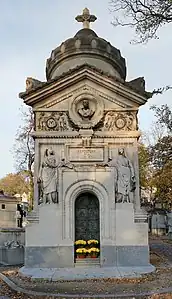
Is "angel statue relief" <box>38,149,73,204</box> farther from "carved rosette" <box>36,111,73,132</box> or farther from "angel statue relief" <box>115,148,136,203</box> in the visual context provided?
"angel statue relief" <box>115,148,136,203</box>

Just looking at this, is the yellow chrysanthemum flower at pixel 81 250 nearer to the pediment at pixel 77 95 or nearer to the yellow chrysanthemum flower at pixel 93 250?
the yellow chrysanthemum flower at pixel 93 250

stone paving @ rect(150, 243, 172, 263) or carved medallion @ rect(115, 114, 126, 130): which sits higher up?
carved medallion @ rect(115, 114, 126, 130)

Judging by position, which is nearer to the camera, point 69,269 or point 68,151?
point 69,269

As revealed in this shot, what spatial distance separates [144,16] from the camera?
31.7 ft

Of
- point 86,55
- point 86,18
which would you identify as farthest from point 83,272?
point 86,18

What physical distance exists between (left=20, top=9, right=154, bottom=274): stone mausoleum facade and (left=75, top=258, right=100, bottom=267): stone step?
0.29 feet

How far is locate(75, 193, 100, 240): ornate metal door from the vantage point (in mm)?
13812

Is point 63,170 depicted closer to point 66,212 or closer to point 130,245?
point 66,212

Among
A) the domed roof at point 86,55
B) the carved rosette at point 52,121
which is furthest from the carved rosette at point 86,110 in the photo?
the domed roof at point 86,55

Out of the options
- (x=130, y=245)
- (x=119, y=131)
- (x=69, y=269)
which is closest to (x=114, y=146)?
(x=119, y=131)

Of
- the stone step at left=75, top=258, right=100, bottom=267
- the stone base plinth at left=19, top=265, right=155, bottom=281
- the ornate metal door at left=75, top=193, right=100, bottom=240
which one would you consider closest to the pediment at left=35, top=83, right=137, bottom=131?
→ the ornate metal door at left=75, top=193, right=100, bottom=240

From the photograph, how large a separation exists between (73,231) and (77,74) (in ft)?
19.0

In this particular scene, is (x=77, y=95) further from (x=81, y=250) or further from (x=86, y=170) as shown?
(x=81, y=250)

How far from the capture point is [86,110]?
46.8 ft
